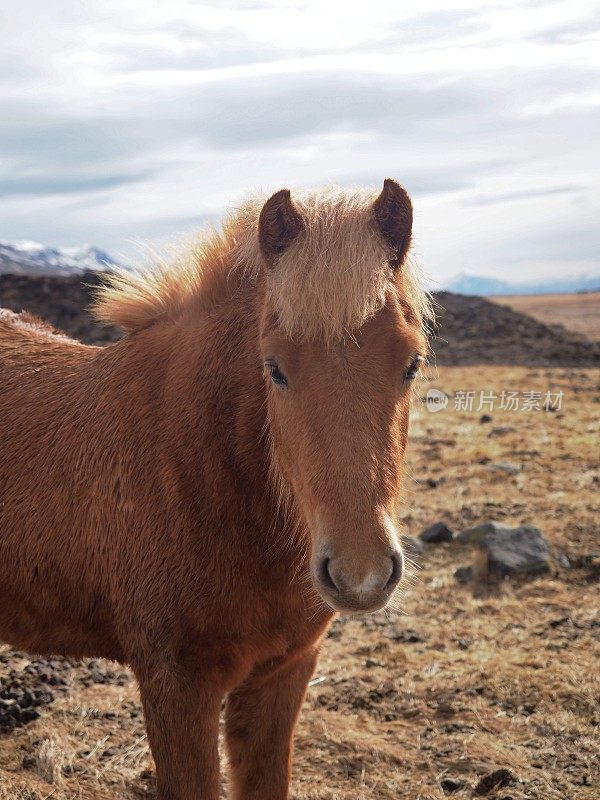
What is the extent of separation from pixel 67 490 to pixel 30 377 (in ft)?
2.44

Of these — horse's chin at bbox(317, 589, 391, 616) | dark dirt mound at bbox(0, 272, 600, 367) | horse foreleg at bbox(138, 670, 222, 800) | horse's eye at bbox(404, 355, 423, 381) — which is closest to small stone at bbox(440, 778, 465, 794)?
horse foreleg at bbox(138, 670, 222, 800)

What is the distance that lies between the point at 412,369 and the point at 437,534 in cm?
498

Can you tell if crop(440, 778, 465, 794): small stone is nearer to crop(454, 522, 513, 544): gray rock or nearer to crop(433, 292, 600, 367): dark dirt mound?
crop(454, 522, 513, 544): gray rock

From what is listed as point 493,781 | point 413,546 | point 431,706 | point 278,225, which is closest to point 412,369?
point 278,225

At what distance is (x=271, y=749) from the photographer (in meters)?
3.44

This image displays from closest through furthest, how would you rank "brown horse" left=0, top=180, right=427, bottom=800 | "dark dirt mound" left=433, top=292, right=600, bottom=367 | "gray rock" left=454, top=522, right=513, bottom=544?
"brown horse" left=0, top=180, right=427, bottom=800 → "gray rock" left=454, top=522, right=513, bottom=544 → "dark dirt mound" left=433, top=292, right=600, bottom=367

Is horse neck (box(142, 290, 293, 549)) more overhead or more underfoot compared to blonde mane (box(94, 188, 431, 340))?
more underfoot

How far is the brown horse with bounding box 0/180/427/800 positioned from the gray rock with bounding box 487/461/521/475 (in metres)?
6.86

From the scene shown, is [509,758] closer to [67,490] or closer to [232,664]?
[232,664]

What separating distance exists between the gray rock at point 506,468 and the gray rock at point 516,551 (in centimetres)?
284

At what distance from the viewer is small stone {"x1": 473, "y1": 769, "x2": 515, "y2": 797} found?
3.85 m

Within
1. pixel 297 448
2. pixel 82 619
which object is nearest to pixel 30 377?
pixel 82 619

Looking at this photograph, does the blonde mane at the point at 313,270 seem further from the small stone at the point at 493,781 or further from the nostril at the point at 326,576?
the small stone at the point at 493,781

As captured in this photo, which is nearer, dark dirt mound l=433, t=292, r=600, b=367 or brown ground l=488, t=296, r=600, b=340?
dark dirt mound l=433, t=292, r=600, b=367
